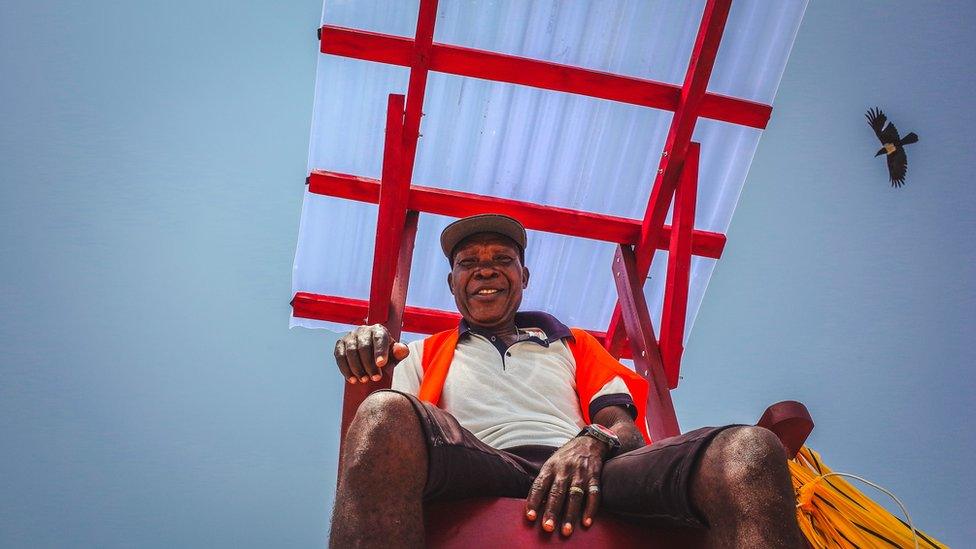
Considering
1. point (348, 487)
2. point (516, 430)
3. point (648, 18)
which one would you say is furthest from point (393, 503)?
point (648, 18)

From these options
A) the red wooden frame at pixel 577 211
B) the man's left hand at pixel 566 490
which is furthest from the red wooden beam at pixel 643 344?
the man's left hand at pixel 566 490

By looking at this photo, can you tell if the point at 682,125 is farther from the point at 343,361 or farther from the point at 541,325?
the point at 343,361

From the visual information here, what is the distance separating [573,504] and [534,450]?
0.47 m

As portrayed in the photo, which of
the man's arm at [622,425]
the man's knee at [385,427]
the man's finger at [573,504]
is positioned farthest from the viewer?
the man's arm at [622,425]

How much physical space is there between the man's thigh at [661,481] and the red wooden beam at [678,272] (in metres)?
1.73

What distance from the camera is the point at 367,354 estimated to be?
2738 millimetres

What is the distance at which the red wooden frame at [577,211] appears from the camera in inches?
167

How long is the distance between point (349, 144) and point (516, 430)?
2296 mm

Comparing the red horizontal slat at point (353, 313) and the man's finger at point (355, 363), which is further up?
the man's finger at point (355, 363)

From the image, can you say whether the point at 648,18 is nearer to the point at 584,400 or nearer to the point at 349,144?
the point at 349,144

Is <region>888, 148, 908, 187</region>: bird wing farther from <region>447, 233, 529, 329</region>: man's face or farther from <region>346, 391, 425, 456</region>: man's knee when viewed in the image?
<region>346, 391, 425, 456</region>: man's knee

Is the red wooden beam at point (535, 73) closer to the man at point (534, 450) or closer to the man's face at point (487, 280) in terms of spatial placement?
the man's face at point (487, 280)

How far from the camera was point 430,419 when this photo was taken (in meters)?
2.42

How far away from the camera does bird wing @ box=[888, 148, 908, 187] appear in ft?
20.4
